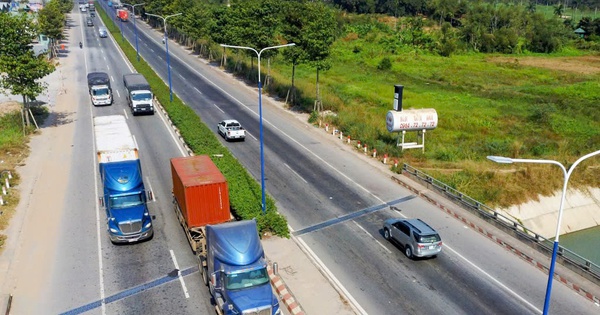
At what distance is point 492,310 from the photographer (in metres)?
20.1

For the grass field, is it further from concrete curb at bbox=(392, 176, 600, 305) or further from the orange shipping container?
the orange shipping container

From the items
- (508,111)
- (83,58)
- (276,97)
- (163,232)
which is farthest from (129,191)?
(83,58)

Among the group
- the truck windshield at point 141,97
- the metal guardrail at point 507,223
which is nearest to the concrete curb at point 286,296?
the metal guardrail at point 507,223

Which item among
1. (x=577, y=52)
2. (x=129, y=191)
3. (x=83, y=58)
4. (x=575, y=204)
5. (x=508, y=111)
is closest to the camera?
(x=129, y=191)

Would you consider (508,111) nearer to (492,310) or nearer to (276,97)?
(276,97)

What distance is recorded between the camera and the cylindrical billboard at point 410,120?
129ft

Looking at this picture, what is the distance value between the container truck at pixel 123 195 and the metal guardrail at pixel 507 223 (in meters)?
19.5

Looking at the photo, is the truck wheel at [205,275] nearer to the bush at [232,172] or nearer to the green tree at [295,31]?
the bush at [232,172]

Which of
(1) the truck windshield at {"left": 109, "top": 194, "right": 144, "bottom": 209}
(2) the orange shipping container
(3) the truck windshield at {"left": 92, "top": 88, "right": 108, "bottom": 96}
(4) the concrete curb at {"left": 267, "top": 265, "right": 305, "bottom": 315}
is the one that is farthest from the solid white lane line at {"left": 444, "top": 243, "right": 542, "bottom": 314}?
(3) the truck windshield at {"left": 92, "top": 88, "right": 108, "bottom": 96}

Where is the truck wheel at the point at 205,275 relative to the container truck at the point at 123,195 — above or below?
below

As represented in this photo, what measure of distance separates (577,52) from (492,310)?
12887 cm

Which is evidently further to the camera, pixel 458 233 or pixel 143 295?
pixel 458 233

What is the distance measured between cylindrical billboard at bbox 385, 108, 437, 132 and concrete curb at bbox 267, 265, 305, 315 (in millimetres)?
21569

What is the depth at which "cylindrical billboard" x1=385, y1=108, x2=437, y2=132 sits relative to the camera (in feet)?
129
